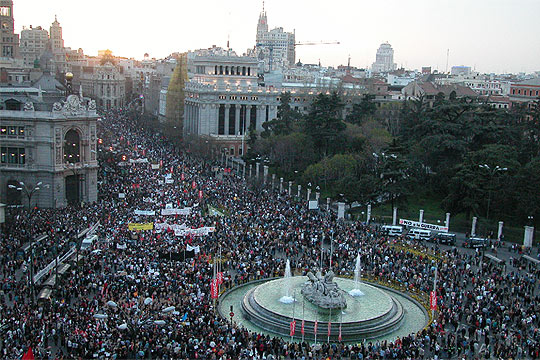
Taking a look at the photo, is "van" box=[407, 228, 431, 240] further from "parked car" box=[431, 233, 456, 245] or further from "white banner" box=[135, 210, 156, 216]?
"white banner" box=[135, 210, 156, 216]

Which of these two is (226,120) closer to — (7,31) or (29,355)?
(7,31)

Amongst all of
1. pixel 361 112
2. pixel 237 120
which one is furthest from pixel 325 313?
pixel 237 120

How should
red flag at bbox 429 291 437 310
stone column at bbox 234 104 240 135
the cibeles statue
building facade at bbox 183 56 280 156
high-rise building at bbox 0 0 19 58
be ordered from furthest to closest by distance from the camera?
high-rise building at bbox 0 0 19 58
stone column at bbox 234 104 240 135
building facade at bbox 183 56 280 156
the cibeles statue
red flag at bbox 429 291 437 310

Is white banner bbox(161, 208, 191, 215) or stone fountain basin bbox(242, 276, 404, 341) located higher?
white banner bbox(161, 208, 191, 215)

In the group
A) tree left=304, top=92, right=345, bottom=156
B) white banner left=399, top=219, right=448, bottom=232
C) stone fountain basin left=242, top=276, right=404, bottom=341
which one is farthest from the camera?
tree left=304, top=92, right=345, bottom=156

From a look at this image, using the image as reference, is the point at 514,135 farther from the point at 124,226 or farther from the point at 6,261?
the point at 6,261

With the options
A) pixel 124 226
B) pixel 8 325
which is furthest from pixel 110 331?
pixel 124 226

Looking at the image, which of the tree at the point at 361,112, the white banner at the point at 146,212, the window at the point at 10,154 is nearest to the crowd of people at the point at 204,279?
the white banner at the point at 146,212

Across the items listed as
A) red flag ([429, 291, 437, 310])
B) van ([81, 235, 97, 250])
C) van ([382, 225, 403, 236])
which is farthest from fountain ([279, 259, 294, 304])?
van ([382, 225, 403, 236])
